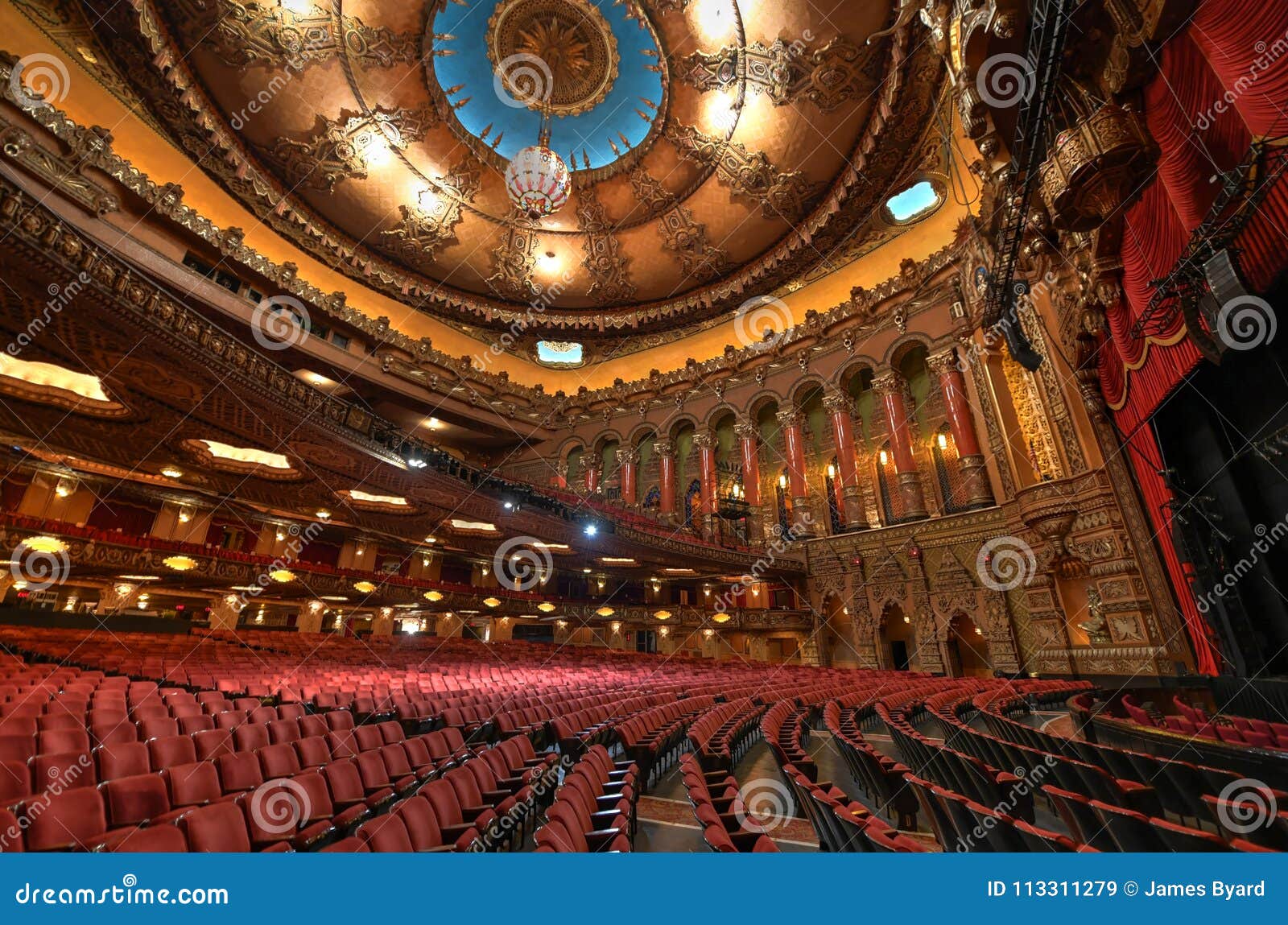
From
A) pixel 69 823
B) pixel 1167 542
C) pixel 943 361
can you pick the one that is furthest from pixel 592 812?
pixel 943 361

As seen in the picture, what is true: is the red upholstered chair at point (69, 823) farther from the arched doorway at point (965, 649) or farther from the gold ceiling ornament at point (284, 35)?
the gold ceiling ornament at point (284, 35)

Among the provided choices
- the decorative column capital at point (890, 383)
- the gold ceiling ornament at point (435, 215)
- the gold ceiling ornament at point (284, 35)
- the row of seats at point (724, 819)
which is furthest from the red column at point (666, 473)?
the row of seats at point (724, 819)

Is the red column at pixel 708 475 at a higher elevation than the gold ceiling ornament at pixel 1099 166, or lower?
higher

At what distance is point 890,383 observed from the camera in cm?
1585

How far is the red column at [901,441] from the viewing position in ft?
47.9

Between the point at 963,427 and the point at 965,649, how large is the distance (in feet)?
18.8

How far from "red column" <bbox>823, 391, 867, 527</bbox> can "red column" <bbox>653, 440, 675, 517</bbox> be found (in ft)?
19.4

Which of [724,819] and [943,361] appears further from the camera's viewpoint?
[943,361]

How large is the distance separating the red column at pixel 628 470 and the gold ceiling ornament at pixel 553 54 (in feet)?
41.9

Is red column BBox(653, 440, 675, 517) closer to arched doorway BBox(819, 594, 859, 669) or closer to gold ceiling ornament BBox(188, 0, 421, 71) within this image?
arched doorway BBox(819, 594, 859, 669)

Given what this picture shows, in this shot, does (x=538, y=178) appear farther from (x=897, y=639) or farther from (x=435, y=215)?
(x=897, y=639)

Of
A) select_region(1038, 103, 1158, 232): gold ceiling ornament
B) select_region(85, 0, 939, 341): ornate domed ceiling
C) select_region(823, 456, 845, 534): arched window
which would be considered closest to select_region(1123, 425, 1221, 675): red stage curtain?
select_region(1038, 103, 1158, 232): gold ceiling ornament

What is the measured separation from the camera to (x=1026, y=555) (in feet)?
38.4
